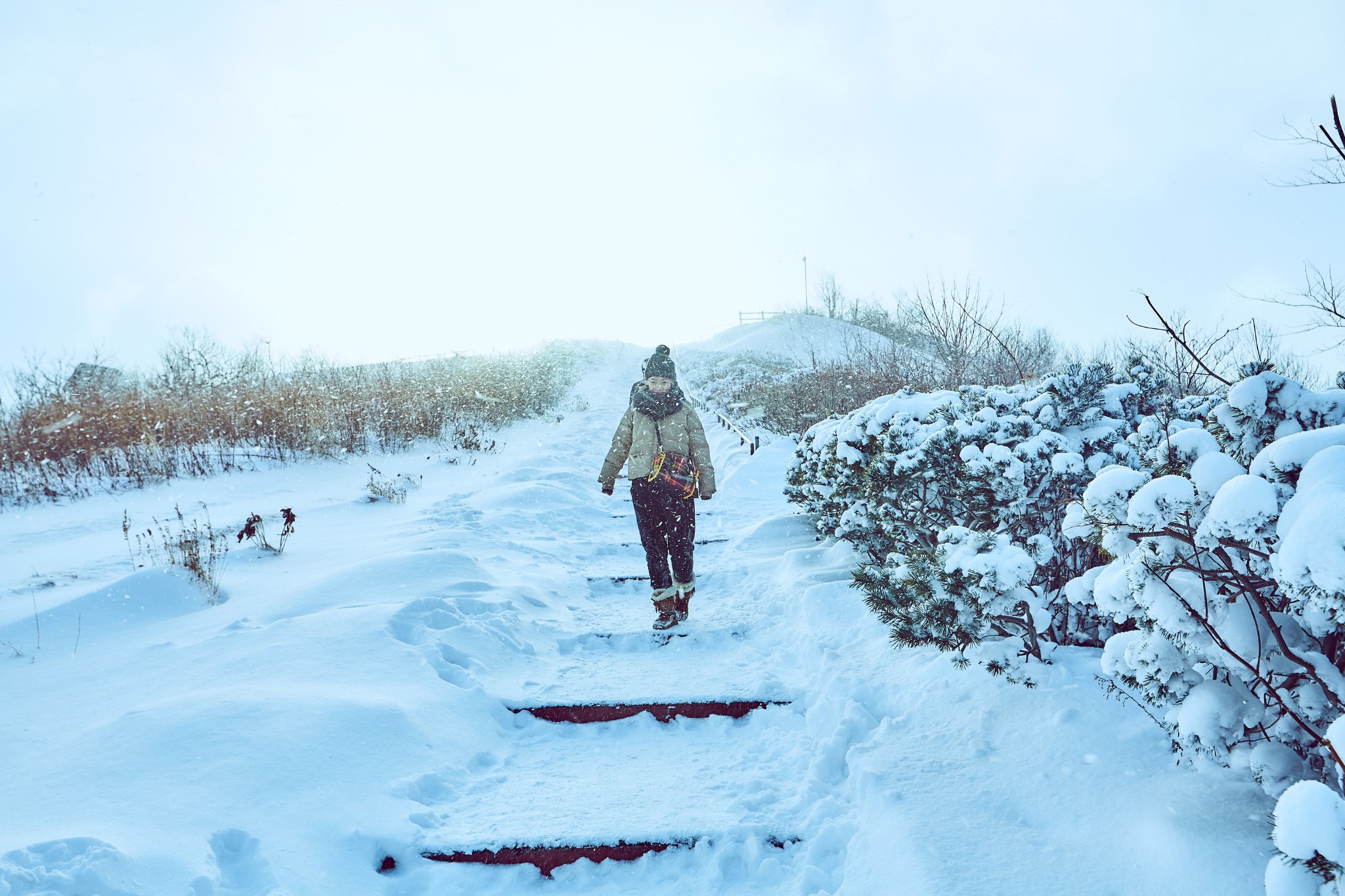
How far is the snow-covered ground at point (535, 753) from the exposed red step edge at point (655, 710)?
6cm

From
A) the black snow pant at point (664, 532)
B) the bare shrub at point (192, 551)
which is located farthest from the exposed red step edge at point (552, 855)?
the bare shrub at point (192, 551)

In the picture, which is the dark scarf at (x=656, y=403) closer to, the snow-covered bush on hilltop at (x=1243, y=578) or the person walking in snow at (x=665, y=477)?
the person walking in snow at (x=665, y=477)

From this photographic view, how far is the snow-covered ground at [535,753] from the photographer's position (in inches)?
84.0

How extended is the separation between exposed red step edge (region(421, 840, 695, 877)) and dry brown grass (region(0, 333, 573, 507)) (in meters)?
9.41

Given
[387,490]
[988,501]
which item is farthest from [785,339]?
[988,501]

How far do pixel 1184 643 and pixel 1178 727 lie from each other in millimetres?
282

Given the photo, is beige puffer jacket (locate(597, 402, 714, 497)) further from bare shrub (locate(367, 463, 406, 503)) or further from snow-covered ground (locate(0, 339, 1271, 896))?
bare shrub (locate(367, 463, 406, 503))

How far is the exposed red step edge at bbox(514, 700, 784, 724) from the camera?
3.38m

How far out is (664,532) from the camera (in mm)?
4848

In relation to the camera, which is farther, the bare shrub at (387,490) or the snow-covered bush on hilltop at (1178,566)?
the bare shrub at (387,490)

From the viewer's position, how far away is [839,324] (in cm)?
5584

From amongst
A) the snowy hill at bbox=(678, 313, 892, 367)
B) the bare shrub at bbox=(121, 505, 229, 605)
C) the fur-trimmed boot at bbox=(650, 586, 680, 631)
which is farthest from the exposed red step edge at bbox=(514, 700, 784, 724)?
the snowy hill at bbox=(678, 313, 892, 367)

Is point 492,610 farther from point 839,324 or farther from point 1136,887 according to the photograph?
point 839,324

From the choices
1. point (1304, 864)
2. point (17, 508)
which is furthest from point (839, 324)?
point (1304, 864)
